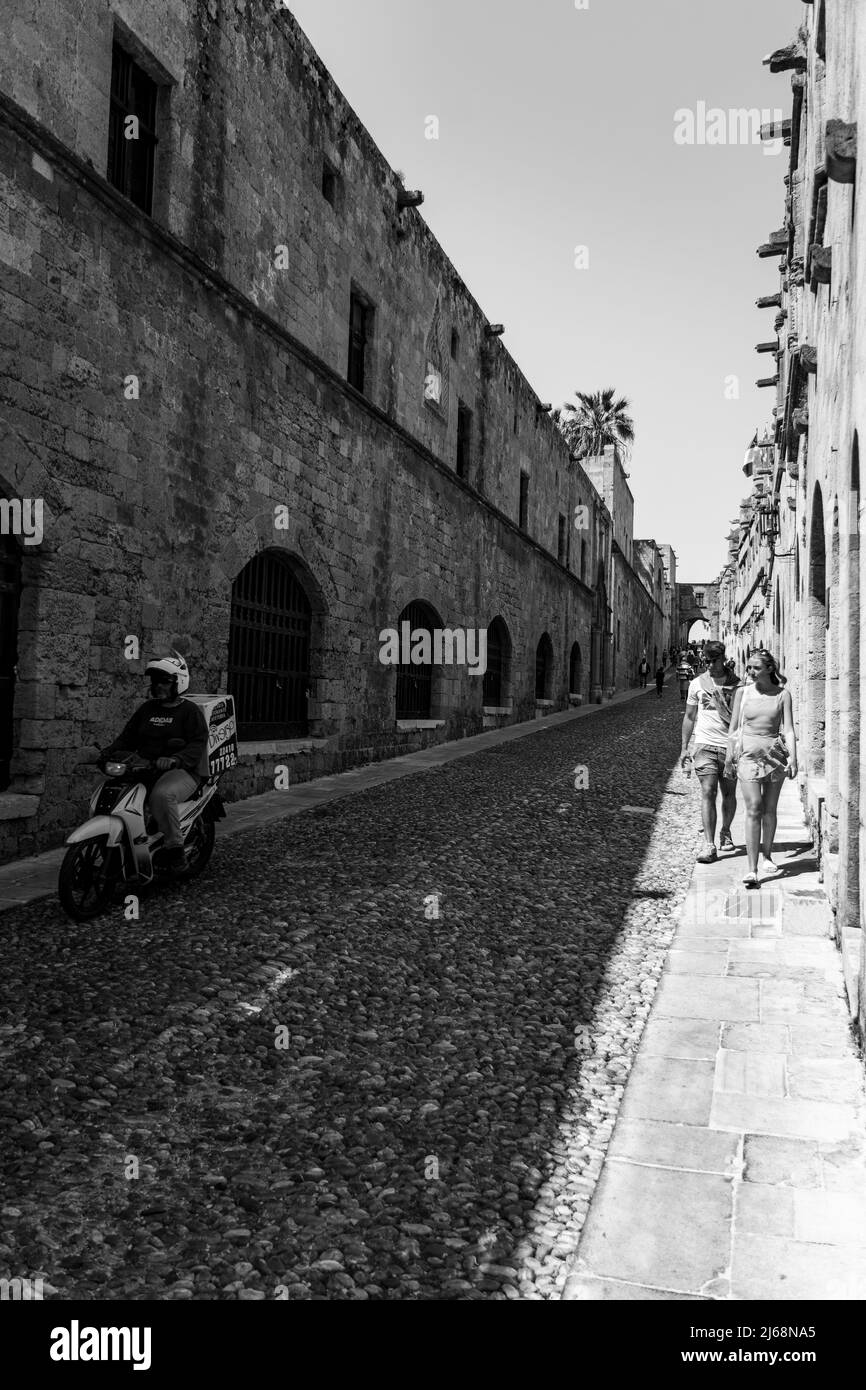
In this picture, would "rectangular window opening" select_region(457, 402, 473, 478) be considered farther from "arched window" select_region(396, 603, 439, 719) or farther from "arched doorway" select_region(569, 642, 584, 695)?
"arched doorway" select_region(569, 642, 584, 695)

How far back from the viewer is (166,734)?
5.44m

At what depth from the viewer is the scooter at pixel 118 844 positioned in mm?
4762

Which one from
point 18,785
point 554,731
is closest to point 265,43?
point 18,785

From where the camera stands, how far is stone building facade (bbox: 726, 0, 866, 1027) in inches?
156

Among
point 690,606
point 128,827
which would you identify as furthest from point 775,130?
point 690,606

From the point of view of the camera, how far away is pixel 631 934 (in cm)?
493

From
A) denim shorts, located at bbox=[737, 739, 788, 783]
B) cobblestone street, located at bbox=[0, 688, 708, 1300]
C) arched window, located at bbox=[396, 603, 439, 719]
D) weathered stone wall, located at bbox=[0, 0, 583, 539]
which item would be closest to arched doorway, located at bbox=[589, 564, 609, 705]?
arched window, located at bbox=[396, 603, 439, 719]

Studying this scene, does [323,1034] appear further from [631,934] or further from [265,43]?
[265,43]

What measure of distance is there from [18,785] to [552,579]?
1893cm

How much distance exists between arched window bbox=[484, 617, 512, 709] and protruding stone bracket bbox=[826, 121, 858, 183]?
1474cm

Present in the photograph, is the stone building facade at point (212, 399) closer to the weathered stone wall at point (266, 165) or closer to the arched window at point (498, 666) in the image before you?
the weathered stone wall at point (266, 165)
